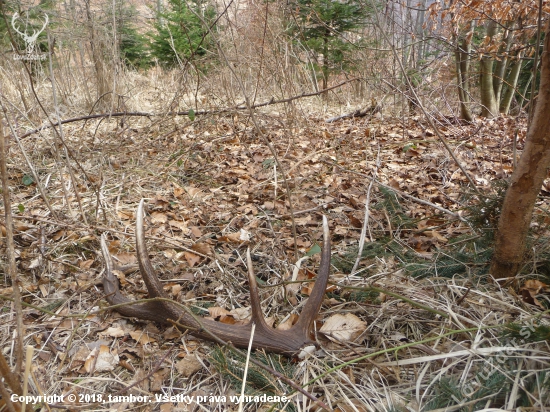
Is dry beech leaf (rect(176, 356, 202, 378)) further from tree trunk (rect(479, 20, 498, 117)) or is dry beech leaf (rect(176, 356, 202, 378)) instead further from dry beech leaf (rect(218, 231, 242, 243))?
tree trunk (rect(479, 20, 498, 117))

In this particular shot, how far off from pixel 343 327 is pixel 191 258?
101 centimetres

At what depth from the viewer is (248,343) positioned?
1478mm

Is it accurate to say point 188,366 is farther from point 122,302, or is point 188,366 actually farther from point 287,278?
point 287,278

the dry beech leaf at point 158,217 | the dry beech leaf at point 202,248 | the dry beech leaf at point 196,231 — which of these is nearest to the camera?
the dry beech leaf at point 202,248

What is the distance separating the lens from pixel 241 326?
5.06 feet

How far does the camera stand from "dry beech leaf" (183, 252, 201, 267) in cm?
216

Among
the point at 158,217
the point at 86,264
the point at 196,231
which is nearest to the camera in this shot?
the point at 86,264

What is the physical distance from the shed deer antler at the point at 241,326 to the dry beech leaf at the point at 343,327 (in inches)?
3.2

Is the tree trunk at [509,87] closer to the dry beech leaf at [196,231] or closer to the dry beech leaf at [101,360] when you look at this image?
the dry beech leaf at [196,231]

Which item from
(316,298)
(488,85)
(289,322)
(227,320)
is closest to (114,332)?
(227,320)

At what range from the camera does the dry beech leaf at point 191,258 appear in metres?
2.16

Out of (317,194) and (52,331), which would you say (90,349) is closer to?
(52,331)

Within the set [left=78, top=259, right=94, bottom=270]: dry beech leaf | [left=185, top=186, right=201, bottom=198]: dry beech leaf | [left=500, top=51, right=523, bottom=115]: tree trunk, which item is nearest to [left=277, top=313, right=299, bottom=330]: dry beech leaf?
[left=78, top=259, right=94, bottom=270]: dry beech leaf

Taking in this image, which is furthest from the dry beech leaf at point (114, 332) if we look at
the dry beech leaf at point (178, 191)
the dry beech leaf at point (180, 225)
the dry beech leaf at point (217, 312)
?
the dry beech leaf at point (178, 191)
